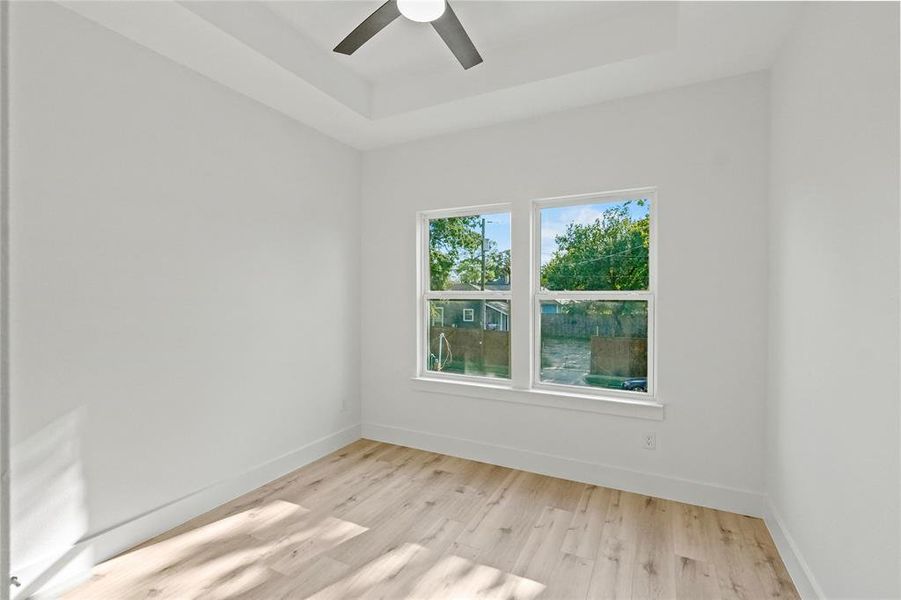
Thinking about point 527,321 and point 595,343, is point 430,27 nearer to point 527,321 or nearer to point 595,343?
point 527,321

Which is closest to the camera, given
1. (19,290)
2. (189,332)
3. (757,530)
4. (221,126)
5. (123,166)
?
(19,290)

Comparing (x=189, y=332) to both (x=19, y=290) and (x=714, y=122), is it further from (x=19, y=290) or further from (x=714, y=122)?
(x=714, y=122)

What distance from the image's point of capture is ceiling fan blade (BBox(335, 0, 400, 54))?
1.89m

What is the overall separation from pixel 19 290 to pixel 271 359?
1.41 meters

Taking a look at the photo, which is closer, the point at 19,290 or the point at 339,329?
the point at 19,290

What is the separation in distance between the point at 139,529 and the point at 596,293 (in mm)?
3066

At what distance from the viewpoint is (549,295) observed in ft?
10.5

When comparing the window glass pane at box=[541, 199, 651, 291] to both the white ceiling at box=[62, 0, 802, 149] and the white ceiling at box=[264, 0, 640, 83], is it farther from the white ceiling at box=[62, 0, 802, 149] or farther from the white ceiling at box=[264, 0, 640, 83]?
the white ceiling at box=[264, 0, 640, 83]

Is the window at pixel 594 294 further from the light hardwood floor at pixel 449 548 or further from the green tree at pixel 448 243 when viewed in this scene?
the light hardwood floor at pixel 449 548

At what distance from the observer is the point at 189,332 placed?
251 centimetres

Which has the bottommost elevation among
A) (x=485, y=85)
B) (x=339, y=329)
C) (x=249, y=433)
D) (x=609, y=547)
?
(x=609, y=547)

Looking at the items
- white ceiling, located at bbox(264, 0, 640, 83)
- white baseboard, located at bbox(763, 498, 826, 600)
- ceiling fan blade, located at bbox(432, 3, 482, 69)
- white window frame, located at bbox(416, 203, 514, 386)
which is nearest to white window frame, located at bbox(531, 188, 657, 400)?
white window frame, located at bbox(416, 203, 514, 386)

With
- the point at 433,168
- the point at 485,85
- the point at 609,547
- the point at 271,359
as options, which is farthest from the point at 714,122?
the point at 271,359

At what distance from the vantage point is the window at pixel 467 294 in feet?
11.3
